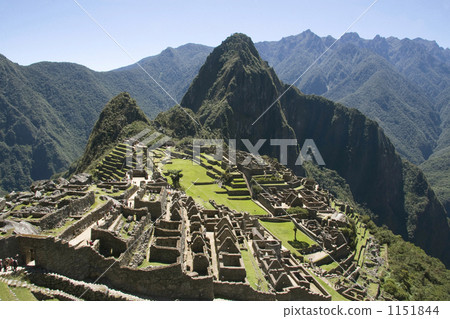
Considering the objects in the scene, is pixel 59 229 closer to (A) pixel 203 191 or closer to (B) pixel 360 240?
(A) pixel 203 191

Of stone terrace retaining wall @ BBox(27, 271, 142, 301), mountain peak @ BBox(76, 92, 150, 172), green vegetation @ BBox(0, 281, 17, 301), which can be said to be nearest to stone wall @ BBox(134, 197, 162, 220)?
stone terrace retaining wall @ BBox(27, 271, 142, 301)

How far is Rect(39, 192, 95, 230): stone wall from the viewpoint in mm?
17938

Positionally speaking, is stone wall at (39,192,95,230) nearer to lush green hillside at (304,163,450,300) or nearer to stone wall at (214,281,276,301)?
stone wall at (214,281,276,301)

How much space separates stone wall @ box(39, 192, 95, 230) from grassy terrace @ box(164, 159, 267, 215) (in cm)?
1781

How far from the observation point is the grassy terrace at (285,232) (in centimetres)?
3722

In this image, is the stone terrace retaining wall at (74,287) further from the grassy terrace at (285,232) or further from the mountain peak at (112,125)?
the mountain peak at (112,125)

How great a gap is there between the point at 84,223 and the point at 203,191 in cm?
3287

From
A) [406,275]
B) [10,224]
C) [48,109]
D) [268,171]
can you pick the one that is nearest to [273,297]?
[10,224]

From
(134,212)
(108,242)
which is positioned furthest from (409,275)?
(108,242)

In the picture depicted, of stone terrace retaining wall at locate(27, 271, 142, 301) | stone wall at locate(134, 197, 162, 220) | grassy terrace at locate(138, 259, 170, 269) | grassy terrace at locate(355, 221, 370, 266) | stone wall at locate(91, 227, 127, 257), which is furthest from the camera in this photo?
grassy terrace at locate(355, 221, 370, 266)

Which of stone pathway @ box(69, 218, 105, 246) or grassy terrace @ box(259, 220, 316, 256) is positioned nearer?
stone pathway @ box(69, 218, 105, 246)

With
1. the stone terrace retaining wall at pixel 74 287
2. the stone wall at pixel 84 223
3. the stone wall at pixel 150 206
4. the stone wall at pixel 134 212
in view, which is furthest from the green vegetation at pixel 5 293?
the stone wall at pixel 150 206

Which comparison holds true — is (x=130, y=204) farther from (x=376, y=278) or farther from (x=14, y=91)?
(x=14, y=91)

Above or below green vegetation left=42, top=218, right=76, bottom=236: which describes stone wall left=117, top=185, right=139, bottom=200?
above
